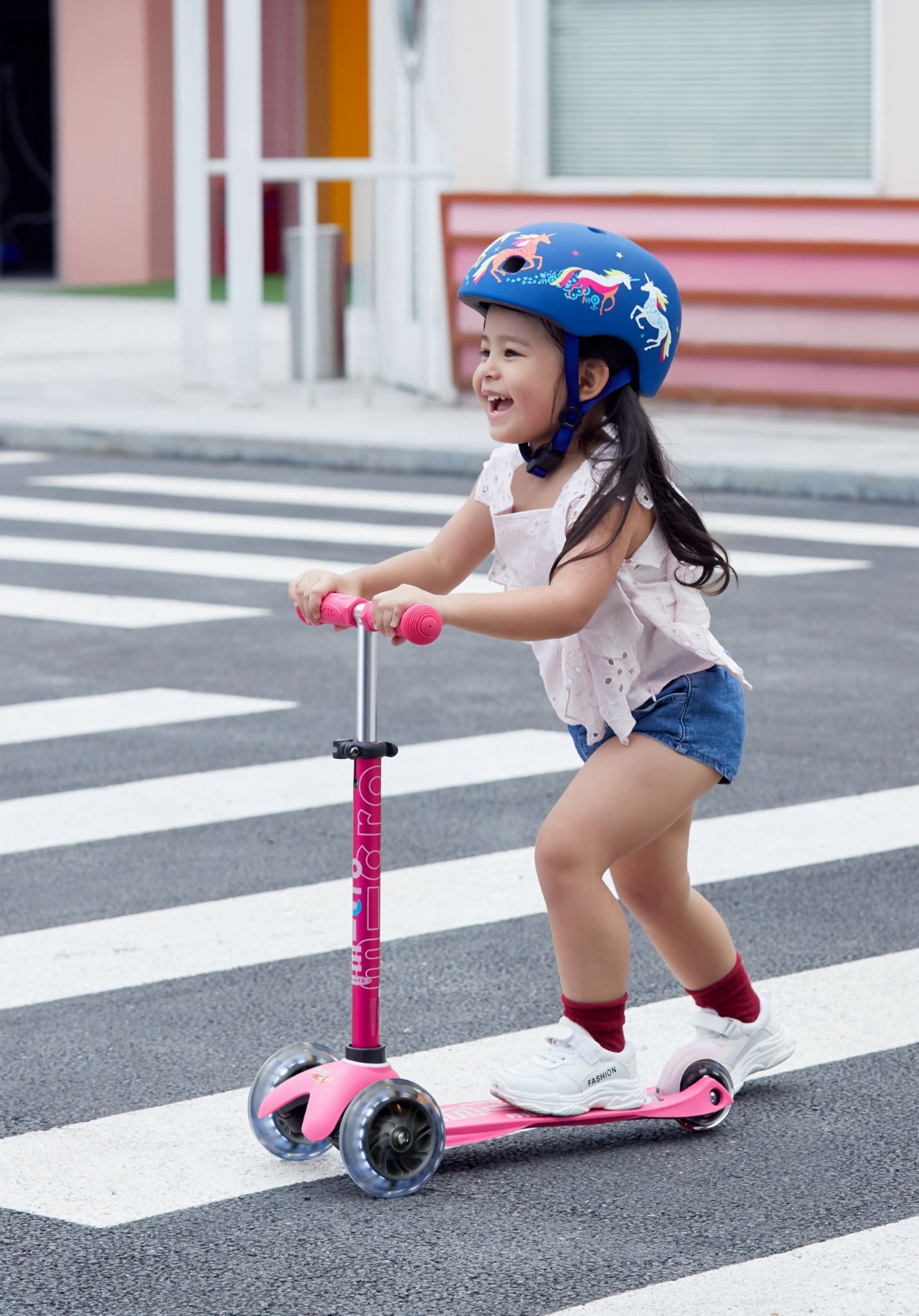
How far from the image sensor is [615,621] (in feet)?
11.8

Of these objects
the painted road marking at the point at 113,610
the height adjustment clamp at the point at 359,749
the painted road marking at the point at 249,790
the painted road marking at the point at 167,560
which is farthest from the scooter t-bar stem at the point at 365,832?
the painted road marking at the point at 167,560

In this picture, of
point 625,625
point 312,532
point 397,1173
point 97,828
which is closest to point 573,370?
point 625,625

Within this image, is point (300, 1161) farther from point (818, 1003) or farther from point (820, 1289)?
point (818, 1003)

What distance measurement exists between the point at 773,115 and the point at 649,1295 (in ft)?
42.1

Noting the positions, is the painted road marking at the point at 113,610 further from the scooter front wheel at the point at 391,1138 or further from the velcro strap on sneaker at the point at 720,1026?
the scooter front wheel at the point at 391,1138

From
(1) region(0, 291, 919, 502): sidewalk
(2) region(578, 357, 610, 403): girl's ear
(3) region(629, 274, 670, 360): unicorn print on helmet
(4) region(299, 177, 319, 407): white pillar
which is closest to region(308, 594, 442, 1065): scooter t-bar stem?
(2) region(578, 357, 610, 403): girl's ear

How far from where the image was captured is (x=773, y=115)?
15.0m

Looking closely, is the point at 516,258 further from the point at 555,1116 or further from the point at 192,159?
the point at 192,159

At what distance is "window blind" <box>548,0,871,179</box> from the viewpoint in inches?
579

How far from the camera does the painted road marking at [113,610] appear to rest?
8.55m

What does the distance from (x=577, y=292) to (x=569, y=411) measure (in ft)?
0.62

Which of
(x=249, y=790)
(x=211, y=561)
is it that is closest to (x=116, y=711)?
(x=249, y=790)

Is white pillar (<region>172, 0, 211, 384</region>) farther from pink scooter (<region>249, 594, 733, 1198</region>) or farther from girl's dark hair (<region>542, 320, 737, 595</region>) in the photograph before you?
pink scooter (<region>249, 594, 733, 1198</region>)

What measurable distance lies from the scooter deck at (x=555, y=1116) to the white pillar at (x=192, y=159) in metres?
13.1
